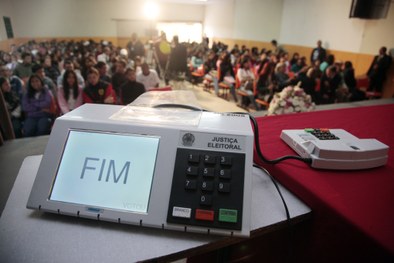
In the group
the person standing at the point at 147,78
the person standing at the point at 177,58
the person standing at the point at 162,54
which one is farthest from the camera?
the person standing at the point at 162,54

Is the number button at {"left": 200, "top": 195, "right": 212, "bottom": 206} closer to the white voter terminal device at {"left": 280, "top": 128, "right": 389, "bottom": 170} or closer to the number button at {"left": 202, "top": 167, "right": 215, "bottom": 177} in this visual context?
the number button at {"left": 202, "top": 167, "right": 215, "bottom": 177}

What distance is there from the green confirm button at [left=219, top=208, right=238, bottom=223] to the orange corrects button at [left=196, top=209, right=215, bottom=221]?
2 centimetres

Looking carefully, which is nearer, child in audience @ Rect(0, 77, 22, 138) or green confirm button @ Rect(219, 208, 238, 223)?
green confirm button @ Rect(219, 208, 238, 223)

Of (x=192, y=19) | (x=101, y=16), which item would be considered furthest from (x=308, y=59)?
(x=101, y=16)

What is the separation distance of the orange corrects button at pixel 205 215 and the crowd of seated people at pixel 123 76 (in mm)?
2564

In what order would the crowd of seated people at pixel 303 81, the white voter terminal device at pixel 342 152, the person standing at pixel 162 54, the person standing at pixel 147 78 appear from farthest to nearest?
the person standing at pixel 162 54 → the crowd of seated people at pixel 303 81 → the person standing at pixel 147 78 → the white voter terminal device at pixel 342 152

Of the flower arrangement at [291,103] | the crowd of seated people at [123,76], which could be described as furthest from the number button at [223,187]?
the crowd of seated people at [123,76]

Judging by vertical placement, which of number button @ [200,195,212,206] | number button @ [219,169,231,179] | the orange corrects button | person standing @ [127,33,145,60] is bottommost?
the orange corrects button

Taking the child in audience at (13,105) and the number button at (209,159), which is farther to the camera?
the child in audience at (13,105)

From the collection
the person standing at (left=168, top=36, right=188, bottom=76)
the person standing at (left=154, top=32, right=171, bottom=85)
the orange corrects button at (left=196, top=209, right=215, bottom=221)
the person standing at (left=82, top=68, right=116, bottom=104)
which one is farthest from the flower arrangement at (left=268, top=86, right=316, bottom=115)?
the person standing at (left=154, top=32, right=171, bottom=85)

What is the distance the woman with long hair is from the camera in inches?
113

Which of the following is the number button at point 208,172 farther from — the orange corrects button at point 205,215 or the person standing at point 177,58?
the person standing at point 177,58

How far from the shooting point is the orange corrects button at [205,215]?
0.49 m

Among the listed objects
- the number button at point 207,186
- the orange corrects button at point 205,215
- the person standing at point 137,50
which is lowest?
the orange corrects button at point 205,215
